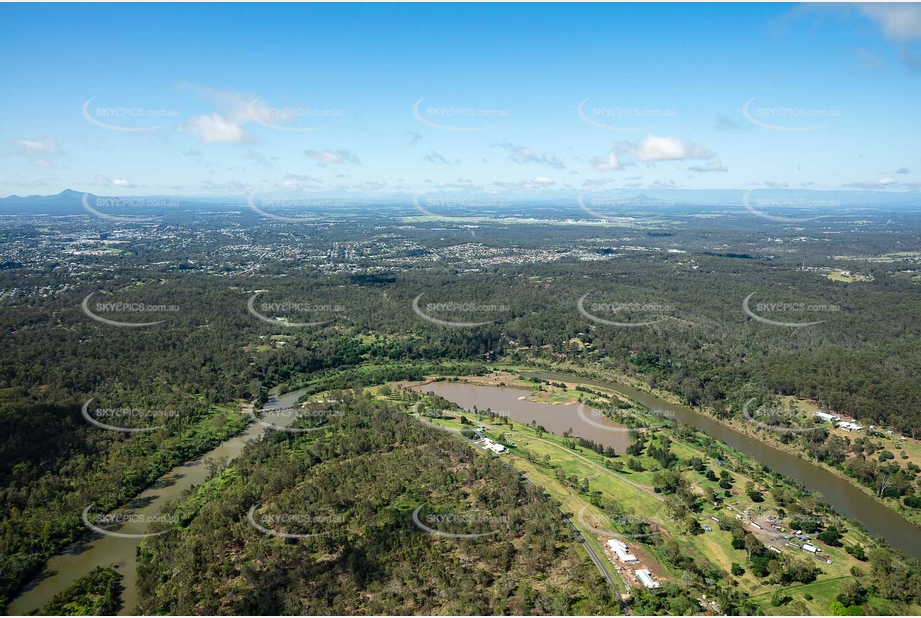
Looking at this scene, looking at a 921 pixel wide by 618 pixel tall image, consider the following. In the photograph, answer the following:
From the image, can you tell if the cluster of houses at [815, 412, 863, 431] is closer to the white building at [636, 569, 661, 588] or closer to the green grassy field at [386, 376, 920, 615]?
the green grassy field at [386, 376, 920, 615]

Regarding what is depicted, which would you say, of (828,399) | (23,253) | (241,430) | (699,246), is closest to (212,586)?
(241,430)

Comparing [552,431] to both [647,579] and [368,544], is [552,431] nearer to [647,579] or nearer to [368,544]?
[647,579]

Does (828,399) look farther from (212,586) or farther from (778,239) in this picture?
(778,239)

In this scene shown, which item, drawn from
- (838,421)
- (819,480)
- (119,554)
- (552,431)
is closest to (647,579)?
(819,480)

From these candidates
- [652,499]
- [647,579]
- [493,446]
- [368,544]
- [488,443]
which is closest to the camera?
[647,579]

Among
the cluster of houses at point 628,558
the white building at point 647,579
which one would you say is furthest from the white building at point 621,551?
the white building at point 647,579
